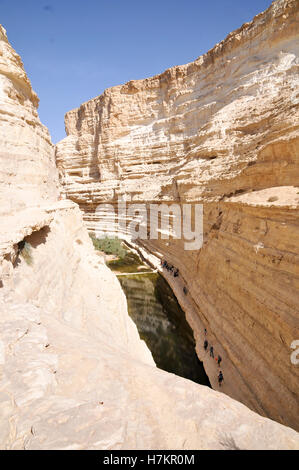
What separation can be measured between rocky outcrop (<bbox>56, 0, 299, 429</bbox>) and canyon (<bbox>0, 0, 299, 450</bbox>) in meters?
0.06

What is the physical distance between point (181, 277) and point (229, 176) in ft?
20.2

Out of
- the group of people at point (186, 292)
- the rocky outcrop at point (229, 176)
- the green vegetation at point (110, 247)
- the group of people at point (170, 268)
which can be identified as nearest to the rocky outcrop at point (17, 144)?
the rocky outcrop at point (229, 176)

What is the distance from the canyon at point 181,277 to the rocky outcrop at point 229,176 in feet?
0.20

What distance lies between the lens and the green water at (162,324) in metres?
7.84

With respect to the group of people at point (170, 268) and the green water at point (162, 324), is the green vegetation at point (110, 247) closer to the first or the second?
the green water at point (162, 324)

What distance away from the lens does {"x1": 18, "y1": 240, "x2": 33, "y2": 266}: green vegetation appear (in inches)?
196

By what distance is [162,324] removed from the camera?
10.2m

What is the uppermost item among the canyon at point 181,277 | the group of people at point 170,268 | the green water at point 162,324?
the canyon at point 181,277

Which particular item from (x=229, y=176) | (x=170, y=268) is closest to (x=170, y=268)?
(x=170, y=268)

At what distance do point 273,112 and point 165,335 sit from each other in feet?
36.3

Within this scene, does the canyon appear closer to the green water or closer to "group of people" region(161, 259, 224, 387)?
"group of people" region(161, 259, 224, 387)

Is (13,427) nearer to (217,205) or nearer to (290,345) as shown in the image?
(290,345)
